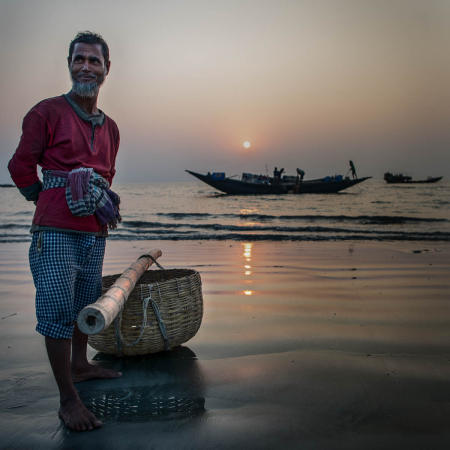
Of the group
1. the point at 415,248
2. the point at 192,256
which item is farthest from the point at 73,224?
the point at 415,248

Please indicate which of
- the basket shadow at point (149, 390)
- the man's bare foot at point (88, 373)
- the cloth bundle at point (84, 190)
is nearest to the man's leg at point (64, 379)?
the basket shadow at point (149, 390)

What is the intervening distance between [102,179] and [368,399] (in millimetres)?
1663

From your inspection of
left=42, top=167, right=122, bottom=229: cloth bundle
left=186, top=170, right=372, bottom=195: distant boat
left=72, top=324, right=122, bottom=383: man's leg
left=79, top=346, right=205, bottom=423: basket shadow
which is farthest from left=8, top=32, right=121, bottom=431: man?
left=186, top=170, right=372, bottom=195: distant boat

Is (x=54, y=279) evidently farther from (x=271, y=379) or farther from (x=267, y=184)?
(x=267, y=184)

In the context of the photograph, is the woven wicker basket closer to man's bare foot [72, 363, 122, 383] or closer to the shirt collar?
man's bare foot [72, 363, 122, 383]

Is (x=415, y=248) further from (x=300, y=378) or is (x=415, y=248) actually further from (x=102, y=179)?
(x=102, y=179)

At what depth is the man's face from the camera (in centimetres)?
218

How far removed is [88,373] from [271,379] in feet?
3.31

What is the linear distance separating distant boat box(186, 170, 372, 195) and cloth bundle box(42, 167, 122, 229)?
3848cm

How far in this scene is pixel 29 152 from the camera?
6.81 feet

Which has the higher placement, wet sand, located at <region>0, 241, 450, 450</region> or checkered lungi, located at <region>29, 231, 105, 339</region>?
checkered lungi, located at <region>29, 231, 105, 339</region>

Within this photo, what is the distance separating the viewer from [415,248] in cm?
855

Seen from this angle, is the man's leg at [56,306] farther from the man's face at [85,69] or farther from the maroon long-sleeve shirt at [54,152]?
the man's face at [85,69]

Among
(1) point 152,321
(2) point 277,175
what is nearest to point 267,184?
(2) point 277,175
